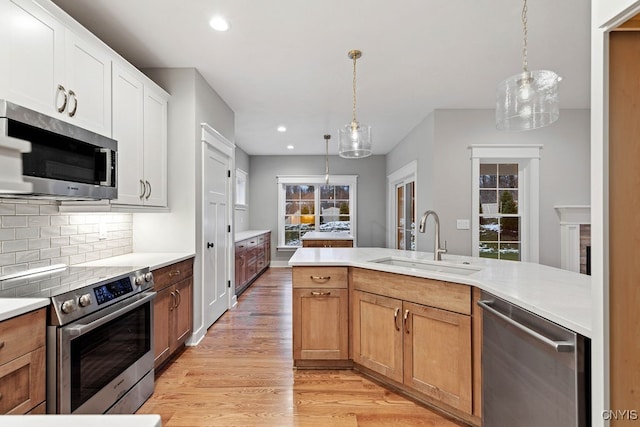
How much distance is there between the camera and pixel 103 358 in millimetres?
1709

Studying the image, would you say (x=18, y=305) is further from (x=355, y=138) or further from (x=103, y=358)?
(x=355, y=138)

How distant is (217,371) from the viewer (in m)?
2.50

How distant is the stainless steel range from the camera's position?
143 centimetres

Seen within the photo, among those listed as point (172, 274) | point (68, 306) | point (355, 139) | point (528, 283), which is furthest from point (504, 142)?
point (68, 306)

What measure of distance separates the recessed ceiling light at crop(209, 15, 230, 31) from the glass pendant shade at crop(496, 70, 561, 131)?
1.91m

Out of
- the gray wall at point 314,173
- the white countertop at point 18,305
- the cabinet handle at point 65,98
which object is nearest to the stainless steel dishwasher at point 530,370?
the white countertop at point 18,305

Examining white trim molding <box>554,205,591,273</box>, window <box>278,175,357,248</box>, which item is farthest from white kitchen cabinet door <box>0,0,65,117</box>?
window <box>278,175,357,248</box>

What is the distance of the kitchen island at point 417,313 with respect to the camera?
162 centimetres

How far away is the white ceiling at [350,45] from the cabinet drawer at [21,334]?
6.45ft

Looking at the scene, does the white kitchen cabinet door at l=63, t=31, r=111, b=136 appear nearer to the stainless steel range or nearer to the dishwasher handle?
the stainless steel range

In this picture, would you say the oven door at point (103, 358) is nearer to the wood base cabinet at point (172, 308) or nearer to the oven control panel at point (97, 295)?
the oven control panel at point (97, 295)

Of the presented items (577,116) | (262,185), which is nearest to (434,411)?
(577,116)

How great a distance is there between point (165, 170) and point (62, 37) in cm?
124

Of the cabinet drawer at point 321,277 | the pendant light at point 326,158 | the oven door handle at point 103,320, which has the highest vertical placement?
the pendant light at point 326,158
